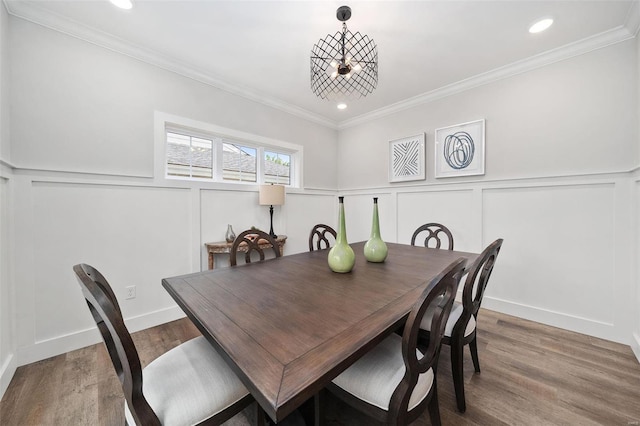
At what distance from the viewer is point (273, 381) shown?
0.56 m

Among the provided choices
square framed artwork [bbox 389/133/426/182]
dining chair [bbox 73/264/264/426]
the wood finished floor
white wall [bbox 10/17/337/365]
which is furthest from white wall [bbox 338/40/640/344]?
white wall [bbox 10/17/337/365]

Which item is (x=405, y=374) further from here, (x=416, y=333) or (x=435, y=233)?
(x=435, y=233)

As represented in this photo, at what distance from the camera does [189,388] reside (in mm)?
864

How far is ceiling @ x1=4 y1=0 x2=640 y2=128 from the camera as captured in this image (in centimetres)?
170

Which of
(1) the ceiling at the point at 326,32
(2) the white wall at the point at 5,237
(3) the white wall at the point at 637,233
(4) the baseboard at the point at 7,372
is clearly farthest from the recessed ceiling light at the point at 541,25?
(4) the baseboard at the point at 7,372

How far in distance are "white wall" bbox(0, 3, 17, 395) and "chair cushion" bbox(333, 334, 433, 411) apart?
2.15 m

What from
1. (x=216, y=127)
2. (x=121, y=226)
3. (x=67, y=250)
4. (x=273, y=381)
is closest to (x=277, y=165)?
(x=216, y=127)

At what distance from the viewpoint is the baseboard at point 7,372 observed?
4.66ft

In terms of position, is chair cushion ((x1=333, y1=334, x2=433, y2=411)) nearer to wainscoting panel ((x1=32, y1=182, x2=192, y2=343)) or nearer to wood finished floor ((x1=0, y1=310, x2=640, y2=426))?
wood finished floor ((x1=0, y1=310, x2=640, y2=426))

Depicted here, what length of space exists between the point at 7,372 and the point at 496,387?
3.08 metres

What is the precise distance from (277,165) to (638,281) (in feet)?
12.0

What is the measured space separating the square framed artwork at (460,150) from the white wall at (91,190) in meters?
2.60

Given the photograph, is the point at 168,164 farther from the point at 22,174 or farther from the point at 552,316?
the point at 552,316

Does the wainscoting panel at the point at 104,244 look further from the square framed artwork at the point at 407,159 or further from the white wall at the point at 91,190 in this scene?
the square framed artwork at the point at 407,159
